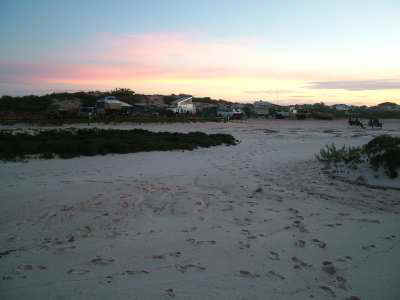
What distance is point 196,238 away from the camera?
14.0 ft

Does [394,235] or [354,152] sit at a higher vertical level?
[354,152]

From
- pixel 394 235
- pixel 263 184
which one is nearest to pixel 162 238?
pixel 394 235

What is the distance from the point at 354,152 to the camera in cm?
865

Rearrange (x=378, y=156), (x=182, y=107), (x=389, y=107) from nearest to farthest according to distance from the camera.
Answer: (x=378, y=156) < (x=182, y=107) < (x=389, y=107)

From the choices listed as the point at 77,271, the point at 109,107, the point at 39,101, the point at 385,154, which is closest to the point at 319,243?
the point at 77,271

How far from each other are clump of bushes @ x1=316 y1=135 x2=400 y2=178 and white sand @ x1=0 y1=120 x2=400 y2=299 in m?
0.89

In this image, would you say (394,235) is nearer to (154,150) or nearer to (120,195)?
(120,195)

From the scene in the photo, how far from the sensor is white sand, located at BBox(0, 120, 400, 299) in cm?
319

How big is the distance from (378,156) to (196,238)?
5.28m

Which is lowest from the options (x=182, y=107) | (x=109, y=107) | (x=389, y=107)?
(x=109, y=107)

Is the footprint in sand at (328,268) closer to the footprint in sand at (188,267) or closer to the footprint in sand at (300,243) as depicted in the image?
the footprint in sand at (300,243)

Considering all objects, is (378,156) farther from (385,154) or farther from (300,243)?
(300,243)

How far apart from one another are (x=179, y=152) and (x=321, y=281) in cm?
926

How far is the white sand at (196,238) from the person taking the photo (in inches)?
126
